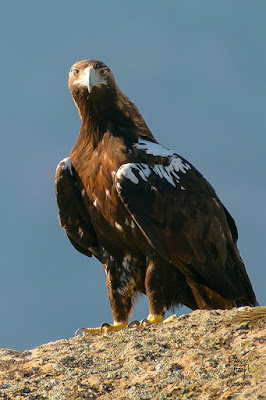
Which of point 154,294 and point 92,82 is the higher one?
point 92,82

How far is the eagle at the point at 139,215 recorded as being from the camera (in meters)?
8.93

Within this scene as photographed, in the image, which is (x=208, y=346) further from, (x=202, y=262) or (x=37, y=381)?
(x=202, y=262)

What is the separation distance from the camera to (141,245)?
905cm

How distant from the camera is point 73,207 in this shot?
968 cm

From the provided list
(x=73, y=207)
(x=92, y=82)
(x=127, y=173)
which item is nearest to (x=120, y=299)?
(x=73, y=207)

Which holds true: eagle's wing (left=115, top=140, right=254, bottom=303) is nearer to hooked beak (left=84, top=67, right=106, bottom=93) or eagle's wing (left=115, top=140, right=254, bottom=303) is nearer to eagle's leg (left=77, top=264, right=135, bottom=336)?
eagle's leg (left=77, top=264, right=135, bottom=336)

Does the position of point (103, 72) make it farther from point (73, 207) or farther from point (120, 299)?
point (120, 299)

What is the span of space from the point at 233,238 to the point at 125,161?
1.88m

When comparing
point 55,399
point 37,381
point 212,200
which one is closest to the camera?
point 55,399

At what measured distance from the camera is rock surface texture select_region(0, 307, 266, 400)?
5.77 m

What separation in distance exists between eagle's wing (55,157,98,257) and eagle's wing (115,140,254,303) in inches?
33.6

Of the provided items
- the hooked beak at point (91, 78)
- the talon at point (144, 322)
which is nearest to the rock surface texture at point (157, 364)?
the talon at point (144, 322)

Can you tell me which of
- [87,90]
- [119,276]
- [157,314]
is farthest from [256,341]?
[87,90]

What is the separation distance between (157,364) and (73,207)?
370 centimetres
